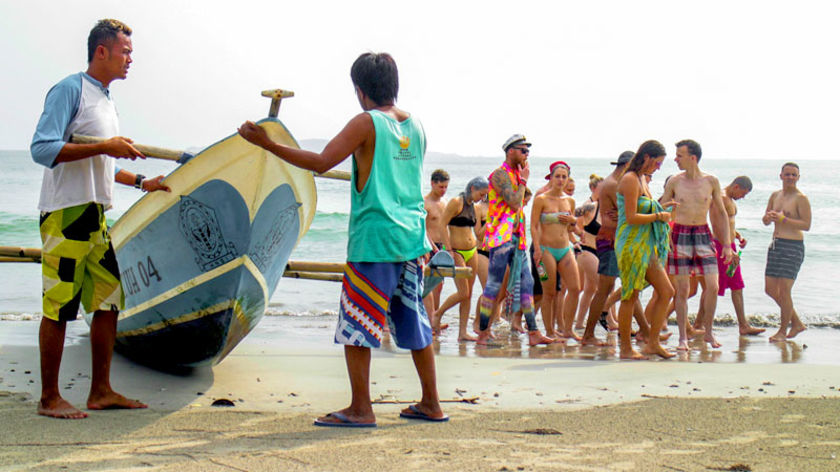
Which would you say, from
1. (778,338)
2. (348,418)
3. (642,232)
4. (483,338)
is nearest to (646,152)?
(642,232)

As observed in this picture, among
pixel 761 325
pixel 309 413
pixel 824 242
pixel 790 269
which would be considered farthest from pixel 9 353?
pixel 824 242

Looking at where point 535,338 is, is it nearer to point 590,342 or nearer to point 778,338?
point 590,342

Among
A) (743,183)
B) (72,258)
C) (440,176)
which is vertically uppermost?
(743,183)

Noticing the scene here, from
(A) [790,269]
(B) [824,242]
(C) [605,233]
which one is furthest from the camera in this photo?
(B) [824,242]

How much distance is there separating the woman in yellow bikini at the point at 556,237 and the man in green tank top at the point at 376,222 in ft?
14.9

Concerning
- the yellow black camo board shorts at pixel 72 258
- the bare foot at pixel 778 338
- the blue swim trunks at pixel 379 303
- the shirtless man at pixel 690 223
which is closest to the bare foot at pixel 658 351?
the shirtless man at pixel 690 223

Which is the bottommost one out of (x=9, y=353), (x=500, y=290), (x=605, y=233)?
(x=9, y=353)

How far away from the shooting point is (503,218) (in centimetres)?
815

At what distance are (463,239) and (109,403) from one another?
5.21 metres

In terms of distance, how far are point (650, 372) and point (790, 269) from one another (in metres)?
3.80

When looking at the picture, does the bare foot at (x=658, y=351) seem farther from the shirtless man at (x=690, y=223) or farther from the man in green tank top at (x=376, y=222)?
the man in green tank top at (x=376, y=222)

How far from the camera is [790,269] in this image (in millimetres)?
9336

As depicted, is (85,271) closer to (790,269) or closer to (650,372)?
(650,372)

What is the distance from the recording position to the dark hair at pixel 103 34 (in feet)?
14.3
